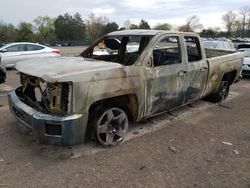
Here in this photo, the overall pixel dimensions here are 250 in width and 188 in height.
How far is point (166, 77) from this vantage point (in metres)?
4.98

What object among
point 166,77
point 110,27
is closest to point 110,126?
point 166,77

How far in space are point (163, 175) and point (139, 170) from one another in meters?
0.32

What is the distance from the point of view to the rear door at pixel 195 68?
5.62 metres

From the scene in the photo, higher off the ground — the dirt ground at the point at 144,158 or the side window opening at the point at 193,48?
the side window opening at the point at 193,48

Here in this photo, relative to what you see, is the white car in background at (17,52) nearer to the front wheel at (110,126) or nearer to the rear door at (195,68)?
the rear door at (195,68)

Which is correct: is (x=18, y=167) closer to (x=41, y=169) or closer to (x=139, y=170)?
(x=41, y=169)

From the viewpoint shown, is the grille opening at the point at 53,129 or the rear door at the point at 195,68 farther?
the rear door at the point at 195,68

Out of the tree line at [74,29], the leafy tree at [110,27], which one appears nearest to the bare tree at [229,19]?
the tree line at [74,29]

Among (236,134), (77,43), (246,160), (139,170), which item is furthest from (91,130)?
(77,43)

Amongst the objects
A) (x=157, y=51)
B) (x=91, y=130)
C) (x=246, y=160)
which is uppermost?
(x=157, y=51)

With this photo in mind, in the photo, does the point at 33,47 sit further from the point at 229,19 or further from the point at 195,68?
the point at 229,19

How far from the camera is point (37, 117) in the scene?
381 cm

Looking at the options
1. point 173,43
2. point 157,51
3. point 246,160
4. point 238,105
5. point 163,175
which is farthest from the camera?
point 238,105

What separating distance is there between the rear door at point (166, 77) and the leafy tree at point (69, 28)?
232 ft
